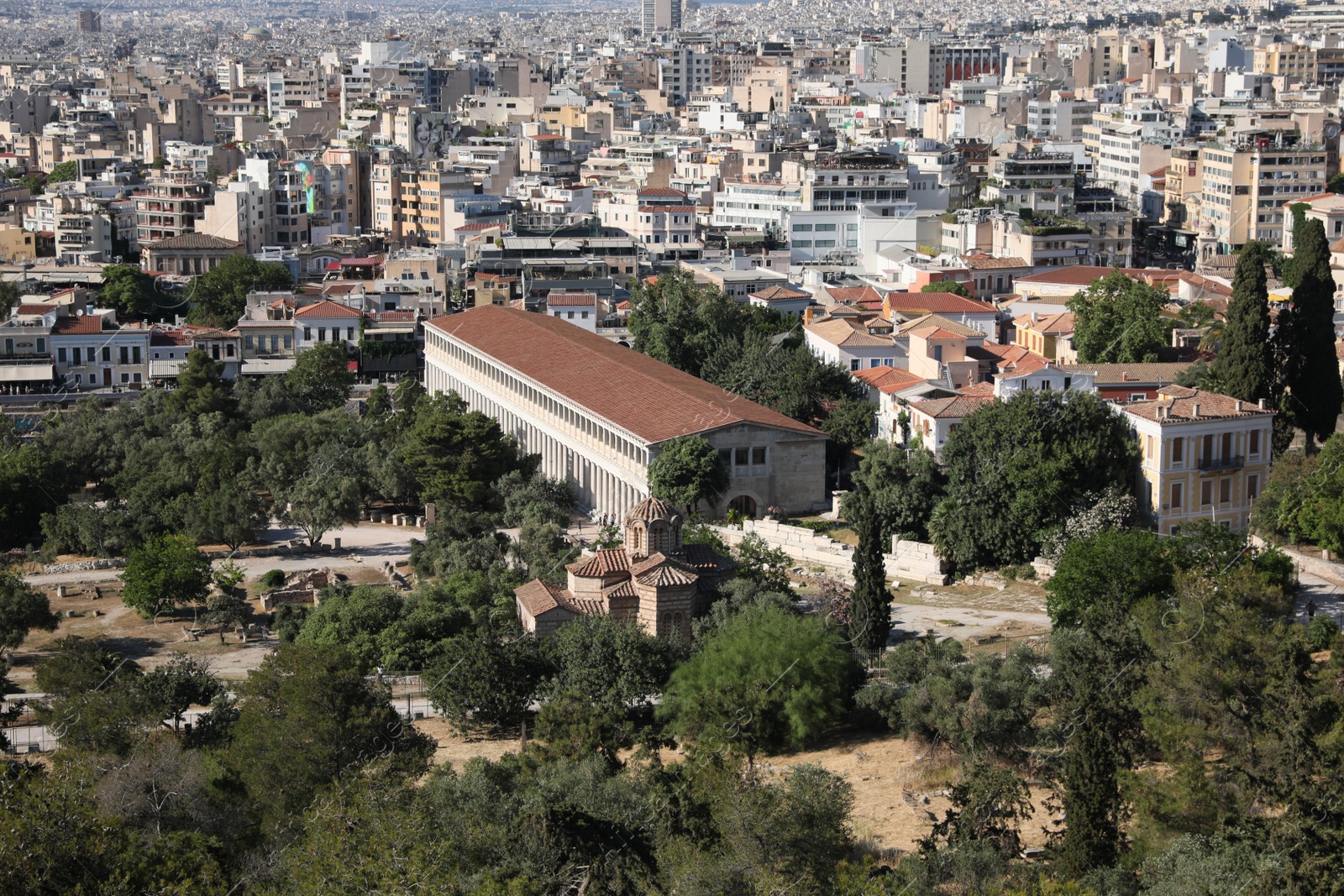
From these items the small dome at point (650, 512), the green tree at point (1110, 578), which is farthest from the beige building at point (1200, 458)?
the small dome at point (650, 512)

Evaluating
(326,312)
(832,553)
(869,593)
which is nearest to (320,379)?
(326,312)

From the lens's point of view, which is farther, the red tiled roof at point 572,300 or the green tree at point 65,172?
the green tree at point 65,172

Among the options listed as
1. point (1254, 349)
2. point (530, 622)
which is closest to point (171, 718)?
point (530, 622)

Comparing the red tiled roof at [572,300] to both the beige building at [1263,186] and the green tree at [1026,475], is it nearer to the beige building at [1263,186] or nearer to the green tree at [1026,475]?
the green tree at [1026,475]

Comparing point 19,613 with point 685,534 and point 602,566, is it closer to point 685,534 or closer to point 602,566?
point 602,566

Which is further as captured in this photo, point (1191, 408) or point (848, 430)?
point (848, 430)

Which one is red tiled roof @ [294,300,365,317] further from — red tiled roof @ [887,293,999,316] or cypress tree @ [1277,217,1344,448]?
cypress tree @ [1277,217,1344,448]
